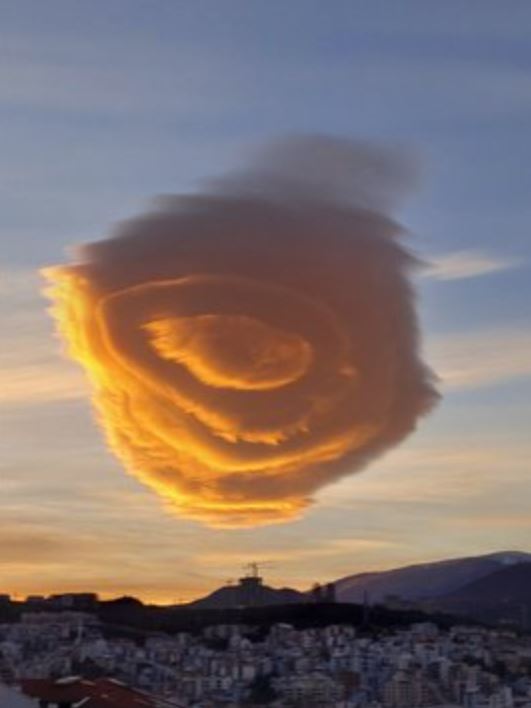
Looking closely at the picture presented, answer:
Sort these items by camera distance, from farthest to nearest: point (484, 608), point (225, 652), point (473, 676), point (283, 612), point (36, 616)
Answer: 1. point (484, 608)
2. point (283, 612)
3. point (36, 616)
4. point (225, 652)
5. point (473, 676)

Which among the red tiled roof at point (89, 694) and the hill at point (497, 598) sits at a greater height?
the hill at point (497, 598)

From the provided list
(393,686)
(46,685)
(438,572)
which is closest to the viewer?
(46,685)

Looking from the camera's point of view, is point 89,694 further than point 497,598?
No

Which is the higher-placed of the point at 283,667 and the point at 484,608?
the point at 484,608

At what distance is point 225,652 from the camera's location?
2099 inches

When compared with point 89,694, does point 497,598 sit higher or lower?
higher

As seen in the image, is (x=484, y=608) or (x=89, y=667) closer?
(x=89, y=667)

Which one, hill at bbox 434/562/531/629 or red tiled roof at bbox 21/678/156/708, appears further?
hill at bbox 434/562/531/629

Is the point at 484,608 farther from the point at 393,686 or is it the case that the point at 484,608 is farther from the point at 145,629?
the point at 393,686

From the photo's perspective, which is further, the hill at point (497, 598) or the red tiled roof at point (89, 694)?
the hill at point (497, 598)

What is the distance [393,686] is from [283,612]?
18.9 m

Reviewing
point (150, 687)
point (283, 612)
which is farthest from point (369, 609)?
point (150, 687)

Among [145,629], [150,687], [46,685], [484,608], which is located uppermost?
[484,608]

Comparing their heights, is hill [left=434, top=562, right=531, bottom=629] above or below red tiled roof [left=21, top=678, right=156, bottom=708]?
above
